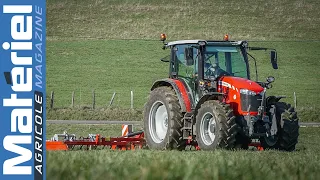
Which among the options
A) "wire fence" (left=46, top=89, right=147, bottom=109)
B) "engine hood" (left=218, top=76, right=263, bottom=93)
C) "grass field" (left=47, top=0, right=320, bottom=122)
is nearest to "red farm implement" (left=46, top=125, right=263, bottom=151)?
"engine hood" (left=218, top=76, right=263, bottom=93)

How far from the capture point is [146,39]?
183 feet

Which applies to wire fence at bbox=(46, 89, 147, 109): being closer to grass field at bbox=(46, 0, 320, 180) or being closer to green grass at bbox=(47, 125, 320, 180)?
grass field at bbox=(46, 0, 320, 180)

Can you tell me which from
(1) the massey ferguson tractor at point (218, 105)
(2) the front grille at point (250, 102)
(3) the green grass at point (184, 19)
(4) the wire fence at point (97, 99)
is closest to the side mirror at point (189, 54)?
(1) the massey ferguson tractor at point (218, 105)

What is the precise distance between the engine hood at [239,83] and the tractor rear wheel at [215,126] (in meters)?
0.66

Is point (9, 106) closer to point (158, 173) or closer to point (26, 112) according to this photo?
point (26, 112)

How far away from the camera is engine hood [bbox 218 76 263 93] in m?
15.6

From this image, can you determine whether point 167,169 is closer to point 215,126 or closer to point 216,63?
point 215,126

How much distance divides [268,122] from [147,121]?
272cm

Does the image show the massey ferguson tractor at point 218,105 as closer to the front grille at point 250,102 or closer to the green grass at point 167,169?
the front grille at point 250,102

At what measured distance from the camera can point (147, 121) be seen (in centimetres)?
1711

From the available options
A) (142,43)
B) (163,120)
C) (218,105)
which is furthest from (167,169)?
(142,43)

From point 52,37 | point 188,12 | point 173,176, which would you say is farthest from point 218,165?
point 188,12

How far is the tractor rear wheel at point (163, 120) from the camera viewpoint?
15.9 meters

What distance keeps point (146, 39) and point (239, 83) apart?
40473mm
